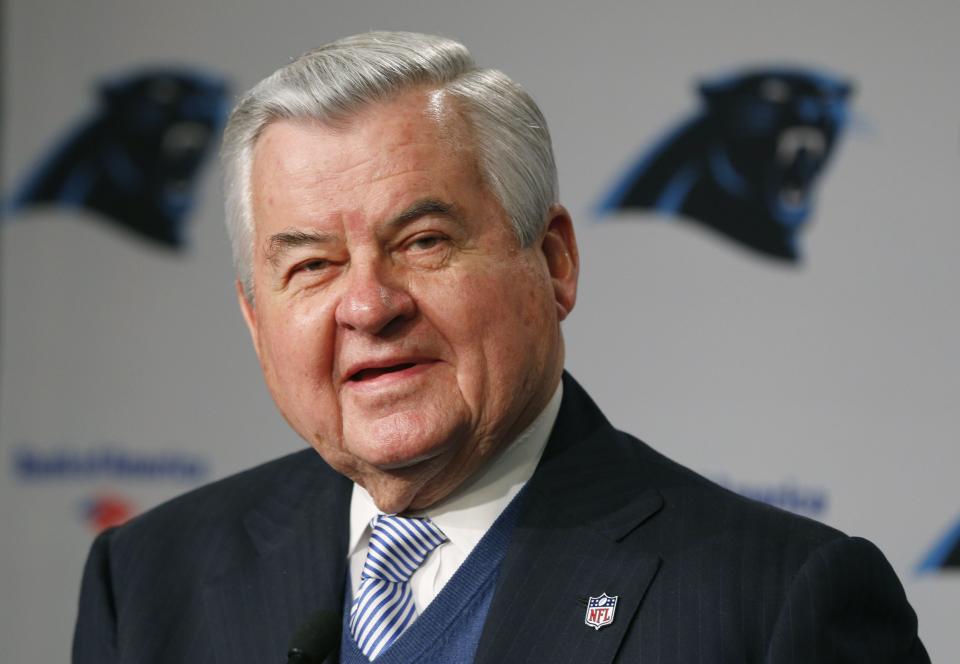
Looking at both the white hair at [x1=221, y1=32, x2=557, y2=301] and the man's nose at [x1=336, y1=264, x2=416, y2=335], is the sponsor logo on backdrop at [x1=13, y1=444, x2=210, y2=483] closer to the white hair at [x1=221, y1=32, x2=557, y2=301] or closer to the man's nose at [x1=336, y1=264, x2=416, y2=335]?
the white hair at [x1=221, y1=32, x2=557, y2=301]

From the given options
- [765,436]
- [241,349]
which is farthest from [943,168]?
[241,349]

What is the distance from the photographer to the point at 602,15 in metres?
3.24

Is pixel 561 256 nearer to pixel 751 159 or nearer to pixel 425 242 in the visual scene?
pixel 425 242

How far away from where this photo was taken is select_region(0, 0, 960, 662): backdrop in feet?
9.78

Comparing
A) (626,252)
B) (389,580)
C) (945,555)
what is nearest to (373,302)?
(389,580)

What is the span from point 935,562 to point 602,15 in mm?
1559

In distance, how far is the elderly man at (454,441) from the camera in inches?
65.2

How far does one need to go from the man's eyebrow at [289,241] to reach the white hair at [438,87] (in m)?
0.10

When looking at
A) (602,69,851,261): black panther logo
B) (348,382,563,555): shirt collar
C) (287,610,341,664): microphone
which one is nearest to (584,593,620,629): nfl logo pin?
(348,382,563,555): shirt collar

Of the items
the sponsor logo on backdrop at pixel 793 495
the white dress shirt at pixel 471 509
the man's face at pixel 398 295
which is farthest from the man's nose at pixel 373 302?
the sponsor logo on backdrop at pixel 793 495

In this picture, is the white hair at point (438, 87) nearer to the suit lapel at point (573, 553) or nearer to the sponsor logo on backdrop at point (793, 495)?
the suit lapel at point (573, 553)

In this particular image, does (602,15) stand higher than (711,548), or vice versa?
(602,15)

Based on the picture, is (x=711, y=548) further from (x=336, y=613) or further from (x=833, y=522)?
(x=833, y=522)

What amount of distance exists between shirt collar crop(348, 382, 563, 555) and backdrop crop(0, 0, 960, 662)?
1354 millimetres
